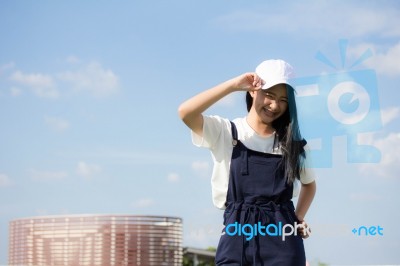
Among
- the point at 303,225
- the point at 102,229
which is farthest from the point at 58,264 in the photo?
the point at 303,225

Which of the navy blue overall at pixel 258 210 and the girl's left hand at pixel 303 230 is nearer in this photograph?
the navy blue overall at pixel 258 210

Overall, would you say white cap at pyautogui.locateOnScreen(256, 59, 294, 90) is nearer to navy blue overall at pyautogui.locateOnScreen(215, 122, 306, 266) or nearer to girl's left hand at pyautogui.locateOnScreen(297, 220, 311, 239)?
navy blue overall at pyautogui.locateOnScreen(215, 122, 306, 266)

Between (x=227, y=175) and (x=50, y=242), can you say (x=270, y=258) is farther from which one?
(x=50, y=242)

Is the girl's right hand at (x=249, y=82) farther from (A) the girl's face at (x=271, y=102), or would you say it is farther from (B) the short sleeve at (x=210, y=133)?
(B) the short sleeve at (x=210, y=133)

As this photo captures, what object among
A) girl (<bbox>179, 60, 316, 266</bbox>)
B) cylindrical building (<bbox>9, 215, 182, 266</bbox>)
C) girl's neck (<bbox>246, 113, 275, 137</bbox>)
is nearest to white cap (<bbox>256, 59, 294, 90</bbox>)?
girl (<bbox>179, 60, 316, 266</bbox>)

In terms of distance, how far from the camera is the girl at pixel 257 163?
192 cm

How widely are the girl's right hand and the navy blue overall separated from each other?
0.15 meters

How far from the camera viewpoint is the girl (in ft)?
6.30

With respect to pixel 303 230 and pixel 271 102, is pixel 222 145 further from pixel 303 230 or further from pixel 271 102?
pixel 303 230

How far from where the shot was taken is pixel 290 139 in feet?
6.63

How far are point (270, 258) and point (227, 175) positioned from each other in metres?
0.28

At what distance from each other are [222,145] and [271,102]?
0.20m

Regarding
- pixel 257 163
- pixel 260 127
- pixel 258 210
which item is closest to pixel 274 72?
pixel 260 127

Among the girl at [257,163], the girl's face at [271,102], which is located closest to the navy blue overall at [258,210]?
the girl at [257,163]
